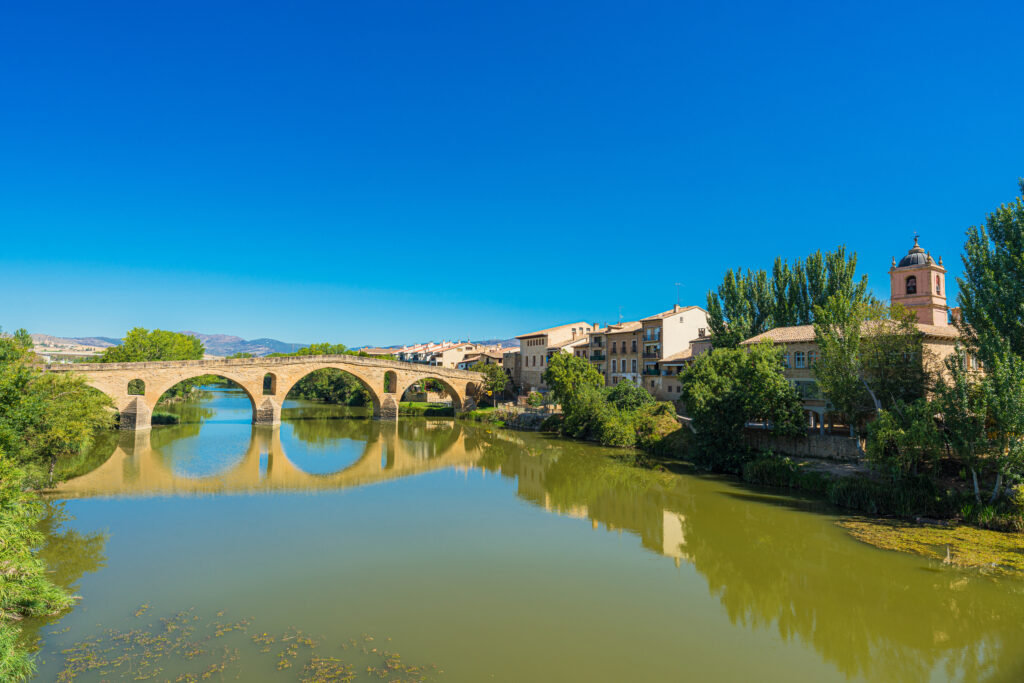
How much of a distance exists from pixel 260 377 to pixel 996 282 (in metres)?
40.9

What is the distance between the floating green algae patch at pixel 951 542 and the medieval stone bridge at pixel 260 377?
35.7 m

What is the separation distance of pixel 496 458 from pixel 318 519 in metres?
13.9

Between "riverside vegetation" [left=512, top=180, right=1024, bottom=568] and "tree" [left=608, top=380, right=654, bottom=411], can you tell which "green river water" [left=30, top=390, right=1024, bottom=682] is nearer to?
"riverside vegetation" [left=512, top=180, right=1024, bottom=568]

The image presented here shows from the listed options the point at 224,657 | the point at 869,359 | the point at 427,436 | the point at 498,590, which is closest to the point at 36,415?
the point at 224,657

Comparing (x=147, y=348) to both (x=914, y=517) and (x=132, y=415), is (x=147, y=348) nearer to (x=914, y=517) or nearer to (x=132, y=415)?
(x=132, y=415)

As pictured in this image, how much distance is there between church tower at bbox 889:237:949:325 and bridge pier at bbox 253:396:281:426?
1558 inches

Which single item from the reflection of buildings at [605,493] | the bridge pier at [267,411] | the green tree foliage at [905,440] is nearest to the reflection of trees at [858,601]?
the reflection of buildings at [605,493]

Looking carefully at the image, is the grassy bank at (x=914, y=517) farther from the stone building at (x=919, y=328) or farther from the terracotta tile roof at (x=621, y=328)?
the terracotta tile roof at (x=621, y=328)

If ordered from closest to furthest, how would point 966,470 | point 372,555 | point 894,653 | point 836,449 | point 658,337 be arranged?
point 894,653 < point 372,555 < point 966,470 < point 836,449 < point 658,337

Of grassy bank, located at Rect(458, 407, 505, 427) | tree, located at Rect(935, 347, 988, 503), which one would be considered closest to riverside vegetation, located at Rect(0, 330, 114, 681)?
tree, located at Rect(935, 347, 988, 503)

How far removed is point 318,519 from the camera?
17.4 m

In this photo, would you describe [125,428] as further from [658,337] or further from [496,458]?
[658,337]

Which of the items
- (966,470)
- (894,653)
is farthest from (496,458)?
(894,653)

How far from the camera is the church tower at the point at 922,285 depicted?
96.8 feet
